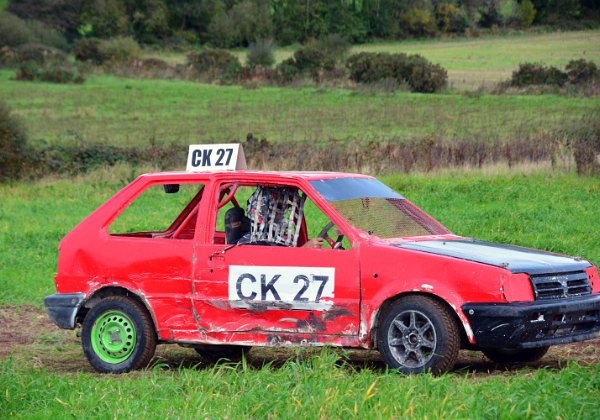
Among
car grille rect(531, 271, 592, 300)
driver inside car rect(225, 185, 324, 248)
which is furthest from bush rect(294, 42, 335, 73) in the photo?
car grille rect(531, 271, 592, 300)

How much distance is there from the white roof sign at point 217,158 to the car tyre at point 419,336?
2014 millimetres

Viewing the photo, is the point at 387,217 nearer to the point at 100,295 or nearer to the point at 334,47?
the point at 100,295

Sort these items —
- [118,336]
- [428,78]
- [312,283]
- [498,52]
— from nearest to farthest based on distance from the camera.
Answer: [312,283]
[118,336]
[428,78]
[498,52]

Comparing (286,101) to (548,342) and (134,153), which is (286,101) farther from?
(548,342)

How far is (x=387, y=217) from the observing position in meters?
9.21

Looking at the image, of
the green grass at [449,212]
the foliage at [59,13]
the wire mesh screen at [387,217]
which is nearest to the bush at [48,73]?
the green grass at [449,212]

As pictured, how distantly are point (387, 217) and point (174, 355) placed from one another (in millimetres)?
2538

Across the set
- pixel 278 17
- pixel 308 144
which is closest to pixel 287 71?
pixel 278 17

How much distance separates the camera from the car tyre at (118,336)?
29.8 feet

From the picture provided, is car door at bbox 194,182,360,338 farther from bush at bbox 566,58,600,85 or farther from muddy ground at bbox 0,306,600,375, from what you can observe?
bush at bbox 566,58,600,85

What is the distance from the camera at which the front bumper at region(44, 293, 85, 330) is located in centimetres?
932

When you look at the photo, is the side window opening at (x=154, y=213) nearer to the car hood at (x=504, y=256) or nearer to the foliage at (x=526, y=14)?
the car hood at (x=504, y=256)

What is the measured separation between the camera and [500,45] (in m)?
65.6

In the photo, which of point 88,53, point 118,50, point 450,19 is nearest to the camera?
point 118,50
